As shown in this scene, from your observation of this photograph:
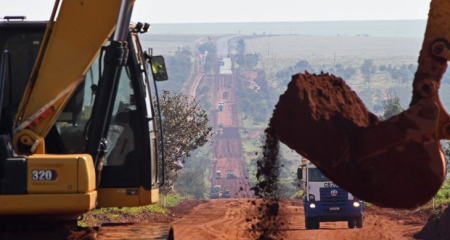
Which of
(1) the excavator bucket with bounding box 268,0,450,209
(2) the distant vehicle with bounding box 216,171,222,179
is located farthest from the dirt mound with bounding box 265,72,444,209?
(2) the distant vehicle with bounding box 216,171,222,179

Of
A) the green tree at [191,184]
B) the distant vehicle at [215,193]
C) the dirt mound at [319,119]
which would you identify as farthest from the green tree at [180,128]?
the dirt mound at [319,119]

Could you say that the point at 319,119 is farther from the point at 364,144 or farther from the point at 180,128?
the point at 180,128

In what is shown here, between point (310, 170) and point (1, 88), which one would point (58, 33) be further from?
point (310, 170)

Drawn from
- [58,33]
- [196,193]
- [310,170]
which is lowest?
[196,193]

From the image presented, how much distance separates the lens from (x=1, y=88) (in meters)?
9.38

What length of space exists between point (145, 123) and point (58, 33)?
1328 millimetres

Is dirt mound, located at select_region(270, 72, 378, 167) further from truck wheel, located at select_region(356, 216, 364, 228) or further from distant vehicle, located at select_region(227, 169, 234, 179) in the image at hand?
distant vehicle, located at select_region(227, 169, 234, 179)

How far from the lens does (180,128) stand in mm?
47500

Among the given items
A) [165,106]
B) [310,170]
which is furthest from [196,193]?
[310,170]

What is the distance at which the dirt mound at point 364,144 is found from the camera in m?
9.72

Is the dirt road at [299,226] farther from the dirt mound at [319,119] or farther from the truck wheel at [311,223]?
the dirt mound at [319,119]

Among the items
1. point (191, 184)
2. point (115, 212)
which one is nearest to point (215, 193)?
point (191, 184)

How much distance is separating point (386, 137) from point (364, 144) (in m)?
0.25

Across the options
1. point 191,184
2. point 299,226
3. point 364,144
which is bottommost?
point 191,184
